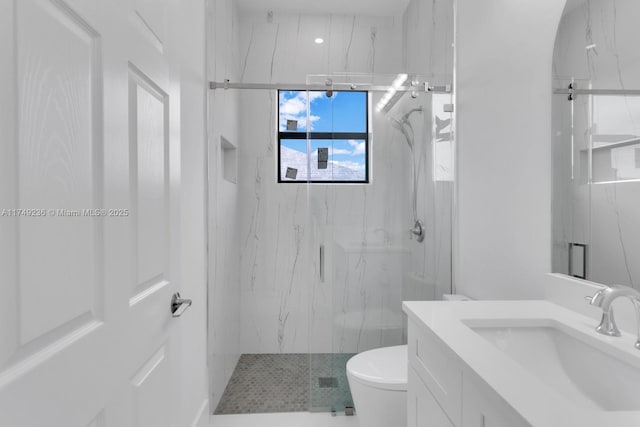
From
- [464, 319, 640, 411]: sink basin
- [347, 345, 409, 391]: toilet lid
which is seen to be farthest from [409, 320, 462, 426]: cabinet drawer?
[347, 345, 409, 391]: toilet lid

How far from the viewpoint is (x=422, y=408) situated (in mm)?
1068

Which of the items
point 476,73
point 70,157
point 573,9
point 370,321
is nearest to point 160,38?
point 70,157

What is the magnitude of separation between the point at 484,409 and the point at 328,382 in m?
1.57

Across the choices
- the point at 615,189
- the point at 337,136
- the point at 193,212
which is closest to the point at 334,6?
the point at 337,136

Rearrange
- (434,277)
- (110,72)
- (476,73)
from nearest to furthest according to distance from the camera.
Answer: (110,72)
(476,73)
(434,277)

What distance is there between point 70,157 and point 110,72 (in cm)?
25

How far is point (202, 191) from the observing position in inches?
77.0

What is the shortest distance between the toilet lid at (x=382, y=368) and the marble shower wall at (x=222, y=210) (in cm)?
91

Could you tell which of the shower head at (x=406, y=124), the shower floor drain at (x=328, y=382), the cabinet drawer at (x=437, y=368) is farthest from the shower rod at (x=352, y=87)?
the shower floor drain at (x=328, y=382)

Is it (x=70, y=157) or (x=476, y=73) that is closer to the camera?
(x=70, y=157)

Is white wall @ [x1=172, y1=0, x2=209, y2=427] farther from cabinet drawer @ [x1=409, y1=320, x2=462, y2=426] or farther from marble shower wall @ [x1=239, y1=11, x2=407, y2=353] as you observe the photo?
cabinet drawer @ [x1=409, y1=320, x2=462, y2=426]

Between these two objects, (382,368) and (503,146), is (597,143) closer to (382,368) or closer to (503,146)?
(503,146)

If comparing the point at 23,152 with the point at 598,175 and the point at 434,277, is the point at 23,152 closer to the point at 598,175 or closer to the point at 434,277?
the point at 598,175

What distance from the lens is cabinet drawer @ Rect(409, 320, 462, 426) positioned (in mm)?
827
